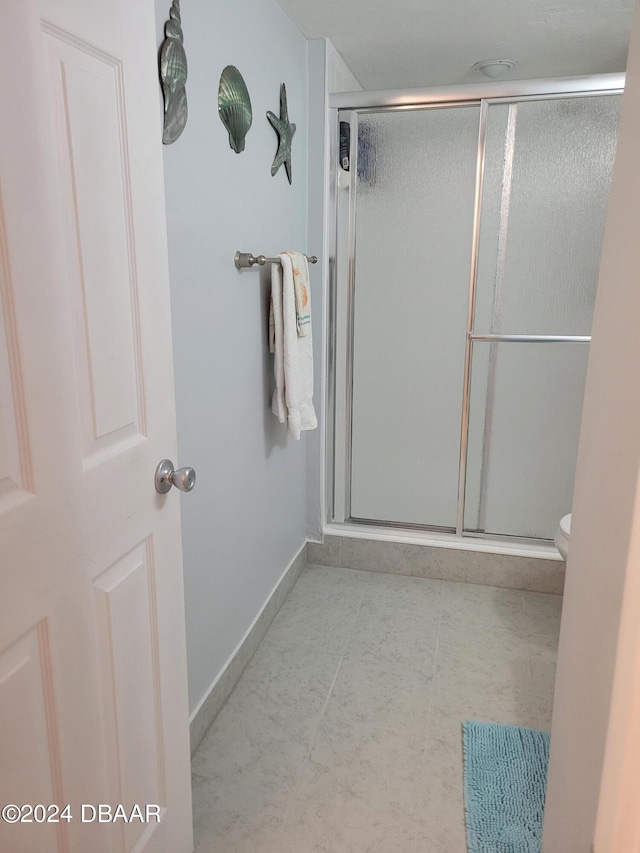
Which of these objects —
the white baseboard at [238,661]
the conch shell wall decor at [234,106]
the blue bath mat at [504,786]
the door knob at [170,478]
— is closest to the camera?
the door knob at [170,478]

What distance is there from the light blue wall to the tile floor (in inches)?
8.0

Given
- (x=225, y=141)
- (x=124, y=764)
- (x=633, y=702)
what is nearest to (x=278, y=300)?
(x=225, y=141)

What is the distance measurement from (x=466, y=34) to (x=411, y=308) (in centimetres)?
101

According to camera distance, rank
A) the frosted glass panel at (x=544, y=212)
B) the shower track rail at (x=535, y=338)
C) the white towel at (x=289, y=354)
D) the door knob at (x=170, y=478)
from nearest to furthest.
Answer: the door knob at (x=170, y=478)
the white towel at (x=289, y=354)
the frosted glass panel at (x=544, y=212)
the shower track rail at (x=535, y=338)

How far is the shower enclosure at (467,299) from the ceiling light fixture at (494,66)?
1.10ft

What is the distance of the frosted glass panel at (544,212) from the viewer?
7.85 feet

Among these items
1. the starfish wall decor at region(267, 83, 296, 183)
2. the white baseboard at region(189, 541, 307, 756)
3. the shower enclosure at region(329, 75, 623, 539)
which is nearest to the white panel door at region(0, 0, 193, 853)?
the white baseboard at region(189, 541, 307, 756)

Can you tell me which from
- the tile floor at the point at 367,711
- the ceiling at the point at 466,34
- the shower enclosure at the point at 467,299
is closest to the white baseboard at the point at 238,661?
the tile floor at the point at 367,711

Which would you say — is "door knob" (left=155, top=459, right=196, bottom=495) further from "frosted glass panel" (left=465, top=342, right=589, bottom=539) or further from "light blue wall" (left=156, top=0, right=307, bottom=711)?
"frosted glass panel" (left=465, top=342, right=589, bottom=539)

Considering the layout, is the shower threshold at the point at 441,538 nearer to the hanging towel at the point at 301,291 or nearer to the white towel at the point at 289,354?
the white towel at the point at 289,354

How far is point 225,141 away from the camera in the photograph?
1747 mm

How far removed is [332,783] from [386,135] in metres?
2.31

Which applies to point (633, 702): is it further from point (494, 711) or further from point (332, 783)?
point (494, 711)

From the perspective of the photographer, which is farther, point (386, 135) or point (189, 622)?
point (386, 135)
